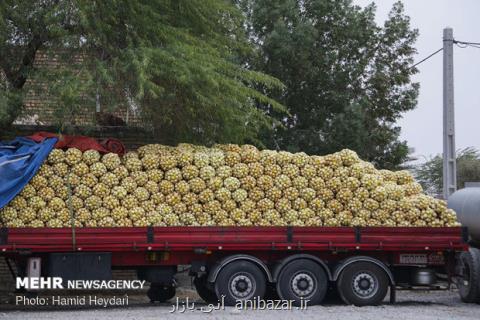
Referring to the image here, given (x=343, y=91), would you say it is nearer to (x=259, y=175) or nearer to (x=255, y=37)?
(x=255, y=37)

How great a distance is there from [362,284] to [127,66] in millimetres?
5673

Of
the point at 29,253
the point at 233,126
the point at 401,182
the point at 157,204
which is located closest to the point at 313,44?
the point at 233,126

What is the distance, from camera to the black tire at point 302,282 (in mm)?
13484

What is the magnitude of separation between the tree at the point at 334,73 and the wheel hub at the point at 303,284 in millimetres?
7592

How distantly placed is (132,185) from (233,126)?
3340mm

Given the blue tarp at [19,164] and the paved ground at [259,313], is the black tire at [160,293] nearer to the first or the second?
the paved ground at [259,313]

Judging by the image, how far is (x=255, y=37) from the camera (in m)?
22.2

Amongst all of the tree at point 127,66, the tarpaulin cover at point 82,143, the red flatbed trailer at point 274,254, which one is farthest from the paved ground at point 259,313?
the tree at point 127,66

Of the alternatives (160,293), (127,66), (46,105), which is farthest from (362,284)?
(46,105)

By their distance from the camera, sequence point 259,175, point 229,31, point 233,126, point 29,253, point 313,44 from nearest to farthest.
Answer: point 29,253 → point 259,175 → point 233,126 → point 229,31 → point 313,44

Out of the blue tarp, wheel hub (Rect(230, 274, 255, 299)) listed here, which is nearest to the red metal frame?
wheel hub (Rect(230, 274, 255, 299))

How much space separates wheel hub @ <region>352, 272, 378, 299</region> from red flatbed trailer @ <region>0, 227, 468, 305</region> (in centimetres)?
2

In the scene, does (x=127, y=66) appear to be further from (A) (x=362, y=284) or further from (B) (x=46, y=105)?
(A) (x=362, y=284)

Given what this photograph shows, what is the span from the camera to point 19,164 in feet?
41.9
